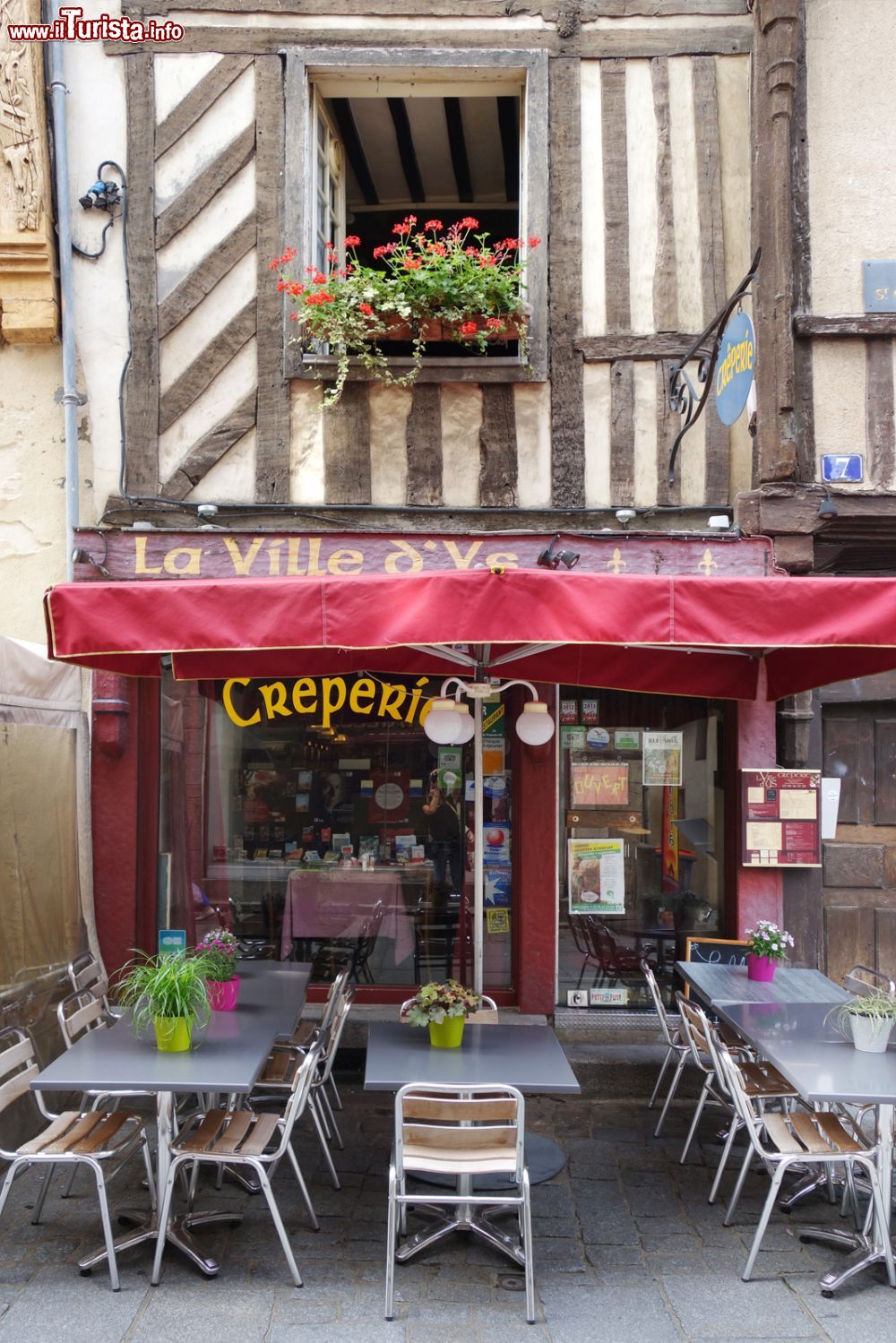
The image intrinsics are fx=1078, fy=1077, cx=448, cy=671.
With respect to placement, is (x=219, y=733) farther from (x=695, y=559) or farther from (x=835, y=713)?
(x=835, y=713)

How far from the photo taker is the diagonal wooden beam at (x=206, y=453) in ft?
22.2

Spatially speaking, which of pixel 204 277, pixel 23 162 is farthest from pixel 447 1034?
pixel 23 162

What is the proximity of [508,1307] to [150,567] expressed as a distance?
449 centimetres

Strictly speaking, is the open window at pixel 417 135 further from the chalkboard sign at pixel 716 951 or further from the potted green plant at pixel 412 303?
the chalkboard sign at pixel 716 951

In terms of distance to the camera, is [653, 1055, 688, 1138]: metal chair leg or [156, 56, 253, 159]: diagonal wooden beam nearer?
[653, 1055, 688, 1138]: metal chair leg

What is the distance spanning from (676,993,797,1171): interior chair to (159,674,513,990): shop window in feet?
6.89

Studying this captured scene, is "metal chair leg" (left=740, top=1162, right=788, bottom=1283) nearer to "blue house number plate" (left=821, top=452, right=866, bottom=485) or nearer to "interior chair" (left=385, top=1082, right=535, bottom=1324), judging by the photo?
"interior chair" (left=385, top=1082, right=535, bottom=1324)

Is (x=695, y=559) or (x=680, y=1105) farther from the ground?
(x=695, y=559)

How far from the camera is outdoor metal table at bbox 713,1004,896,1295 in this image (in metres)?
4.02

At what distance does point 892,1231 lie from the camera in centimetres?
444

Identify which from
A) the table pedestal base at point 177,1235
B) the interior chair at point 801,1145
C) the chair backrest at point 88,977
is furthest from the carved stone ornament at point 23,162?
the interior chair at point 801,1145

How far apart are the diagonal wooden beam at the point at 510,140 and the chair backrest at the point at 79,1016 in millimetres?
6528

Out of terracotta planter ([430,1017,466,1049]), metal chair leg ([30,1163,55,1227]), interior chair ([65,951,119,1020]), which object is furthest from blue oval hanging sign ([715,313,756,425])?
metal chair leg ([30,1163,55,1227])

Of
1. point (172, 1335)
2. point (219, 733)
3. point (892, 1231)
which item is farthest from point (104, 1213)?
point (219, 733)
